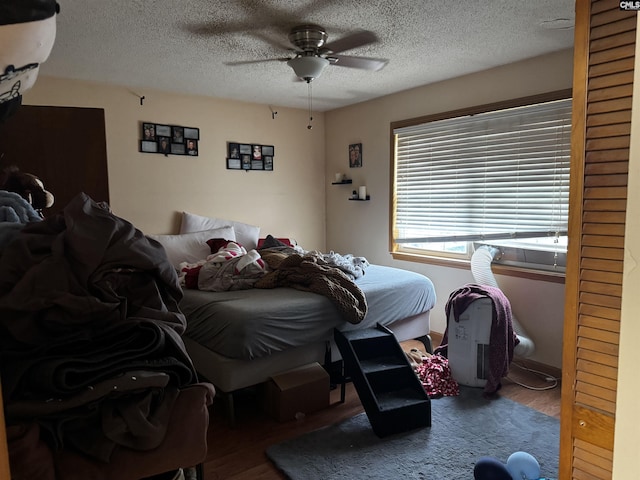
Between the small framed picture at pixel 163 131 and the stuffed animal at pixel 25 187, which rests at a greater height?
the small framed picture at pixel 163 131

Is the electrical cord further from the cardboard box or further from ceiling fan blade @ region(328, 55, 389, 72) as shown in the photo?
ceiling fan blade @ region(328, 55, 389, 72)

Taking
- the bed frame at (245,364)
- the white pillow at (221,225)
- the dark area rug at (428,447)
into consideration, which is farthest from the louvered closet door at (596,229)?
the white pillow at (221,225)

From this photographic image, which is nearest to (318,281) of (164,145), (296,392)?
(296,392)


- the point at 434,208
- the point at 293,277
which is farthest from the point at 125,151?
the point at 434,208

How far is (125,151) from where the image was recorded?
3.90 m

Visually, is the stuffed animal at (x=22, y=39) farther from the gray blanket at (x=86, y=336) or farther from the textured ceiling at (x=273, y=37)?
the textured ceiling at (x=273, y=37)

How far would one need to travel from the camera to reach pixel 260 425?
2551 mm

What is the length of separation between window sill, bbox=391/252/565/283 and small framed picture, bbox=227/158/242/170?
1867mm

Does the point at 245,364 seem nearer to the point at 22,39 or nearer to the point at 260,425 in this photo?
the point at 260,425

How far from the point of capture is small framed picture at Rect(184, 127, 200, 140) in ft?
13.8

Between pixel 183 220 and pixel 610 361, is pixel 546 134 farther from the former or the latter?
pixel 183 220

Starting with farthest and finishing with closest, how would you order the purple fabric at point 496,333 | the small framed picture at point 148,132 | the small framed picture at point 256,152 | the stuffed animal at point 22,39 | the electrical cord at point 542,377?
the small framed picture at point 256,152
the small framed picture at point 148,132
the electrical cord at point 542,377
the purple fabric at point 496,333
the stuffed animal at point 22,39

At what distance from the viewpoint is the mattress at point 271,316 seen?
247cm

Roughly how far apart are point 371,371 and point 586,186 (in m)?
1.75
